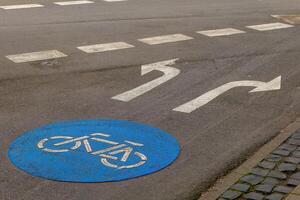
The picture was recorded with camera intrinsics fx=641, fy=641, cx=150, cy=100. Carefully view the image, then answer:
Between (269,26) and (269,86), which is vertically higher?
(269,26)

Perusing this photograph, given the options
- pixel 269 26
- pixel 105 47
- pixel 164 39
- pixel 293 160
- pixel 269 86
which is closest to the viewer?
pixel 293 160

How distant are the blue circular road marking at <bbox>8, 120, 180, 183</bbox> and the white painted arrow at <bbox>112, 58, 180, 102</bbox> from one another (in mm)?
1379

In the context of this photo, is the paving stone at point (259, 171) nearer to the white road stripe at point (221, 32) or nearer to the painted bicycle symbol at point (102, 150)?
the painted bicycle symbol at point (102, 150)

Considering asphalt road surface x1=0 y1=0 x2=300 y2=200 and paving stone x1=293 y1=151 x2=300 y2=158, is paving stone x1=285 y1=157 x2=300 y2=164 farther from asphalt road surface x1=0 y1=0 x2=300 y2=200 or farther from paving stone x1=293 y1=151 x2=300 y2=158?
asphalt road surface x1=0 y1=0 x2=300 y2=200

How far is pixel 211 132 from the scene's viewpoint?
8.72 meters

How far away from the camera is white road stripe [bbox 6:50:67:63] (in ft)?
40.9

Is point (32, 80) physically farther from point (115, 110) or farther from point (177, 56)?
point (177, 56)

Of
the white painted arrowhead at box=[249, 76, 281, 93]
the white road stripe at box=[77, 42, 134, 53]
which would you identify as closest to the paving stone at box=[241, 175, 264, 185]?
the white painted arrowhead at box=[249, 76, 281, 93]

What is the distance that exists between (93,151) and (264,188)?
2166mm

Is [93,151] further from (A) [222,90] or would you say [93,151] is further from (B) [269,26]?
A: (B) [269,26]

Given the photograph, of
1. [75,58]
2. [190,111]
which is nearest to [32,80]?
[75,58]

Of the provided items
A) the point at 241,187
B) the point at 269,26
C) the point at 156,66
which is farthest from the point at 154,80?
the point at 269,26

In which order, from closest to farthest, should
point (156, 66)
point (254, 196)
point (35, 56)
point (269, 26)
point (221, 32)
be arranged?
point (254, 196), point (156, 66), point (35, 56), point (221, 32), point (269, 26)

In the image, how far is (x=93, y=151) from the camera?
305 inches
